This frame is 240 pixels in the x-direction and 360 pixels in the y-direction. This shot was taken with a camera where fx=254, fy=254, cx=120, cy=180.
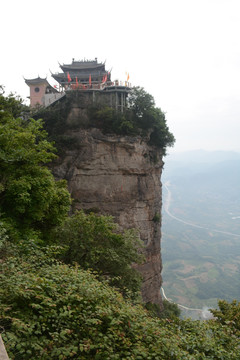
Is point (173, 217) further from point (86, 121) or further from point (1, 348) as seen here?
point (1, 348)

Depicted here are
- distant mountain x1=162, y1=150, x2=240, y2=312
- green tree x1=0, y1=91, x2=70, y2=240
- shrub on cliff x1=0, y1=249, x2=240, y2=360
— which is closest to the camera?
shrub on cliff x1=0, y1=249, x2=240, y2=360

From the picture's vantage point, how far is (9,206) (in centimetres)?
948

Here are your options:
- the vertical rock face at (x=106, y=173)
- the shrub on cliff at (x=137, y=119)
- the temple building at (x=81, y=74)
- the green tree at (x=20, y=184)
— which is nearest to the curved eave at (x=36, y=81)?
the temple building at (x=81, y=74)

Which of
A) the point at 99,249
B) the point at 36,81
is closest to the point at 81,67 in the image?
the point at 36,81

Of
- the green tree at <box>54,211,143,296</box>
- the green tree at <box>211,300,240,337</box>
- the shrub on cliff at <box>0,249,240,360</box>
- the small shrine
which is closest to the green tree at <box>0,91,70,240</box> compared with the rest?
the green tree at <box>54,211,143,296</box>

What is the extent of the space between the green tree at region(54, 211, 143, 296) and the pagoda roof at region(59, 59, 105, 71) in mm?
23922

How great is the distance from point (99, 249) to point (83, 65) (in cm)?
2764

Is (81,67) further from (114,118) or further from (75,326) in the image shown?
(75,326)

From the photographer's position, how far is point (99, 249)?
37.9 feet

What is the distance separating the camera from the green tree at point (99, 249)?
11.1 m

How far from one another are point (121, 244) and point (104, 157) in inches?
428

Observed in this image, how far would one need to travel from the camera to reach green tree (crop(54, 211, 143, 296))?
36.6 feet

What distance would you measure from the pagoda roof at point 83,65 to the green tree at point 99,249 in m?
23.9

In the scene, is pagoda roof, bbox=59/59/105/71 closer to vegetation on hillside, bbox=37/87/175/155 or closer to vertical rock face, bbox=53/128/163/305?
vegetation on hillside, bbox=37/87/175/155
